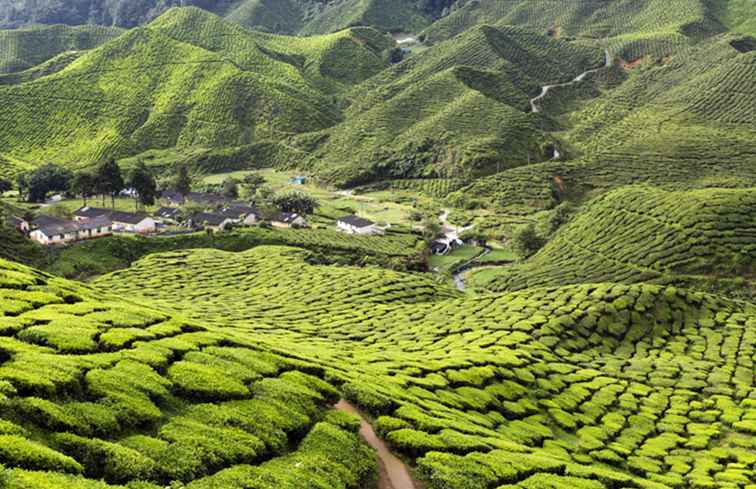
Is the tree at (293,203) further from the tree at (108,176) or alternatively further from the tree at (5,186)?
the tree at (5,186)

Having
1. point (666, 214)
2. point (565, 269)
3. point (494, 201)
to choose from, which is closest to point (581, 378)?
point (565, 269)

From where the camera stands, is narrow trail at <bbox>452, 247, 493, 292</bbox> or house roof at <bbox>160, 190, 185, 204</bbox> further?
house roof at <bbox>160, 190, 185, 204</bbox>

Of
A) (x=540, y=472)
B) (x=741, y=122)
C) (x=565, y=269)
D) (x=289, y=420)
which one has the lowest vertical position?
(x=565, y=269)

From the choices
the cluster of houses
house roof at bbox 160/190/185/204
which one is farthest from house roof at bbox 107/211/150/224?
house roof at bbox 160/190/185/204

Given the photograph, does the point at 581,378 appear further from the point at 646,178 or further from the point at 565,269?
the point at 646,178

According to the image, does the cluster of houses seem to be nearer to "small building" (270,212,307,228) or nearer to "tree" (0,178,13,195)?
"small building" (270,212,307,228)

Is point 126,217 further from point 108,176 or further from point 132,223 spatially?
point 108,176
